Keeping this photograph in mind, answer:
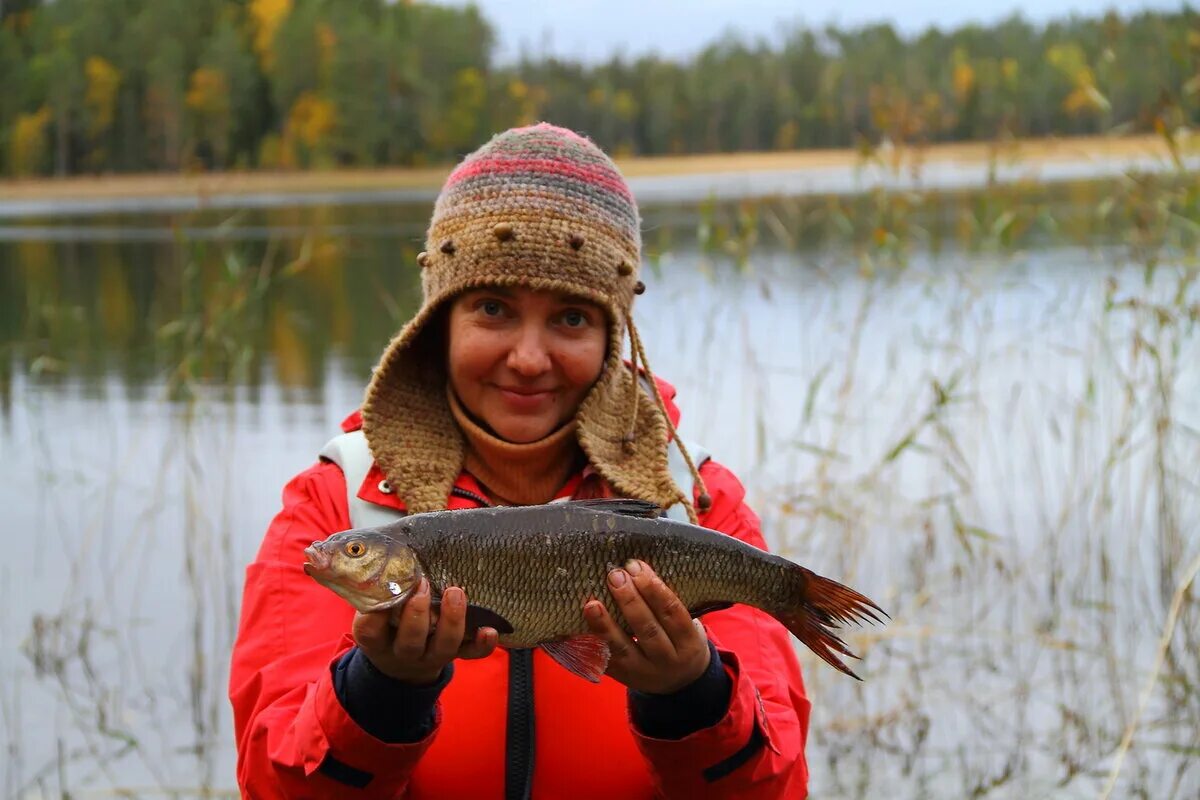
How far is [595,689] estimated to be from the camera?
2.40 meters

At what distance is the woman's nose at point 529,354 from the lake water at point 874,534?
1155 mm

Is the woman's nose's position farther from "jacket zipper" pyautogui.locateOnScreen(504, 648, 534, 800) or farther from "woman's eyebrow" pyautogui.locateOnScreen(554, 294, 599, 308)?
"jacket zipper" pyautogui.locateOnScreen(504, 648, 534, 800)

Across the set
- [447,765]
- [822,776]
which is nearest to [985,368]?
[822,776]

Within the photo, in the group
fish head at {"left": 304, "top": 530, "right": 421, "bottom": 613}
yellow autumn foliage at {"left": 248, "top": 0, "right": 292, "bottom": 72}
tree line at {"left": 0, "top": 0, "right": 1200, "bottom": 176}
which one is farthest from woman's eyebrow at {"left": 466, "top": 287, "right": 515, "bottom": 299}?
yellow autumn foliage at {"left": 248, "top": 0, "right": 292, "bottom": 72}

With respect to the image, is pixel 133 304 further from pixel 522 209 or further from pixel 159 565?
pixel 522 209

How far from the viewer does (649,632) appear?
2.04 m

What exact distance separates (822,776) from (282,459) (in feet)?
13.8

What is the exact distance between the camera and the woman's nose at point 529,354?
2.41 m

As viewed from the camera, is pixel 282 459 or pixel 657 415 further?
pixel 282 459

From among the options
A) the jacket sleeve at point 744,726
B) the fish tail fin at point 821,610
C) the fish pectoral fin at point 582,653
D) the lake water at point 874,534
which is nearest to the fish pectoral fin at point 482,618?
the fish pectoral fin at point 582,653

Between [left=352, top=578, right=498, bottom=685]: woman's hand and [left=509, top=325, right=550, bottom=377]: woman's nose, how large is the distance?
55 cm

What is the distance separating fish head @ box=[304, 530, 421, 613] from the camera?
1891mm

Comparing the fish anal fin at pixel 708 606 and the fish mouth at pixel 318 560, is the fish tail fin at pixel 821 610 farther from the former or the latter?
the fish mouth at pixel 318 560

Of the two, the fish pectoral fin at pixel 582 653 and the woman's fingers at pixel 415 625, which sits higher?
the woman's fingers at pixel 415 625
